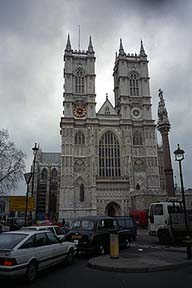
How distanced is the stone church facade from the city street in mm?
33384

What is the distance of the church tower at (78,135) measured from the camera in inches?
1736

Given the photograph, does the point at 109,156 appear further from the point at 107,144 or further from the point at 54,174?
the point at 54,174

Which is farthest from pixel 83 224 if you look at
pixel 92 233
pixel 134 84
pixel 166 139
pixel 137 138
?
pixel 134 84

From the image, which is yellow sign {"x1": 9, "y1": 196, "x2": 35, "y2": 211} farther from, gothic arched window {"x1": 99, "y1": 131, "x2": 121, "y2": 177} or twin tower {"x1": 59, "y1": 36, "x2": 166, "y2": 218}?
gothic arched window {"x1": 99, "y1": 131, "x2": 121, "y2": 177}

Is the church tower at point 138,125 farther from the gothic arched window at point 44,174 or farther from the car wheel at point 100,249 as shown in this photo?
the gothic arched window at point 44,174

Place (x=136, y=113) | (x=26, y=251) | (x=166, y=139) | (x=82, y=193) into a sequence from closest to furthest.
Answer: (x=26, y=251) < (x=166, y=139) < (x=82, y=193) < (x=136, y=113)

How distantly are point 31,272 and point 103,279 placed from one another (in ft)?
6.85

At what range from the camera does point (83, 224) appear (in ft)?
38.9

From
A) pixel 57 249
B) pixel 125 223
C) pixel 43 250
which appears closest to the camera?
pixel 43 250

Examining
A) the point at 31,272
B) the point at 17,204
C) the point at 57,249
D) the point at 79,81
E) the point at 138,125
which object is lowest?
the point at 31,272

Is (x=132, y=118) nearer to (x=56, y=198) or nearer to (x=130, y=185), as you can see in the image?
(x=130, y=185)

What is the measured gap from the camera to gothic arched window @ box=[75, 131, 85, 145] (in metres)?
48.3

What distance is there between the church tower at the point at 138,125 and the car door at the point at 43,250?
33.9 metres

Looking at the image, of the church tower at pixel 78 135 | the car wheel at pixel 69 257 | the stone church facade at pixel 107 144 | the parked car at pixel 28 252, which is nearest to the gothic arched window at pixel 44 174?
the stone church facade at pixel 107 144
